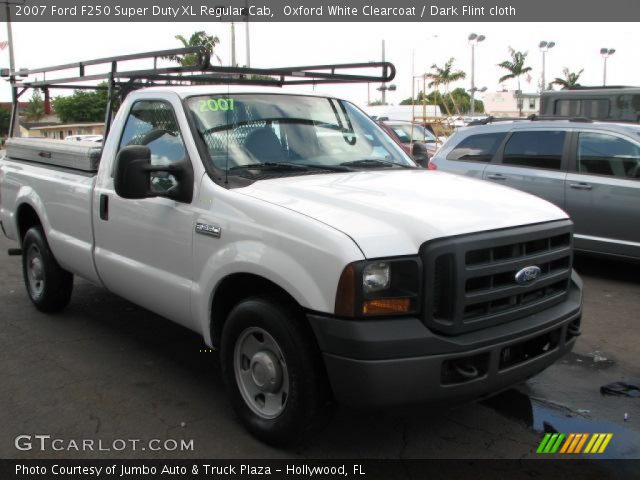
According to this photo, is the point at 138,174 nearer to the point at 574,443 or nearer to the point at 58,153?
the point at 58,153

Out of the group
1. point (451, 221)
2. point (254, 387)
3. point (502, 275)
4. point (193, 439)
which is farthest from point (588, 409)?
point (193, 439)

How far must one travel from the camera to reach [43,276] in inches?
229

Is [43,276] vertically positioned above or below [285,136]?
below

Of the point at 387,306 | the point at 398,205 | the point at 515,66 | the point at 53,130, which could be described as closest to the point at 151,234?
the point at 398,205

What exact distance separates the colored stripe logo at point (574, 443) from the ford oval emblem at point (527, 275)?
947mm

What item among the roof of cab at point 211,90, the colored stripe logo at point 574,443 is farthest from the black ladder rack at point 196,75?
the colored stripe logo at point 574,443

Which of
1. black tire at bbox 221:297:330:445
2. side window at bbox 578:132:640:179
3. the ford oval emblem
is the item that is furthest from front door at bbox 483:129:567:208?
black tire at bbox 221:297:330:445

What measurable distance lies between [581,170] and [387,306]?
531 cm

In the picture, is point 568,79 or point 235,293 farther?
point 568,79

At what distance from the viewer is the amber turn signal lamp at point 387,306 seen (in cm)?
293

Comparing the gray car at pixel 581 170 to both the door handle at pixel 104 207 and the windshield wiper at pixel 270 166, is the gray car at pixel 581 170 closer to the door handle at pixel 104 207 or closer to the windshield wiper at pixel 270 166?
the windshield wiper at pixel 270 166

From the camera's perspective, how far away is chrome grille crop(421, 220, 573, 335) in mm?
2947

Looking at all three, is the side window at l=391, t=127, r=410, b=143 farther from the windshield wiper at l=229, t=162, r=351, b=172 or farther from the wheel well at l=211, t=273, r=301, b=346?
the wheel well at l=211, t=273, r=301, b=346

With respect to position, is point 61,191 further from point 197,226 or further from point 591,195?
point 591,195
